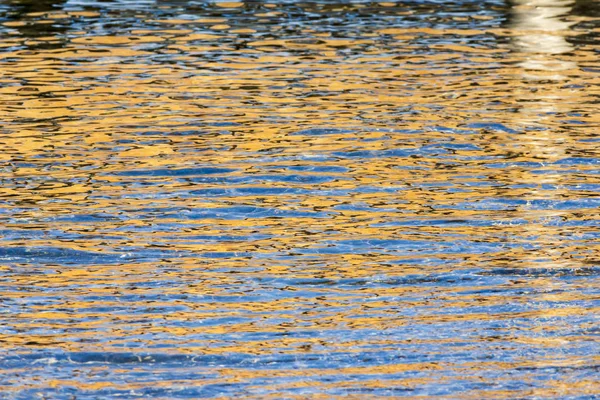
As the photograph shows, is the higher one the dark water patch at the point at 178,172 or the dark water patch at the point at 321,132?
the dark water patch at the point at 178,172

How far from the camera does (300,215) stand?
9.96 metres

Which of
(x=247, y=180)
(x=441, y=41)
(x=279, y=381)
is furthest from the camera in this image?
(x=441, y=41)

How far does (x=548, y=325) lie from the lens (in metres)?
7.61

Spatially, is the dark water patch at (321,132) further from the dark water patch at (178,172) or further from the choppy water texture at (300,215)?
the dark water patch at (178,172)

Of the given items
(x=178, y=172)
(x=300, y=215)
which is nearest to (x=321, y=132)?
(x=178, y=172)

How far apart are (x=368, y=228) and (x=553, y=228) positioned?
1.34m

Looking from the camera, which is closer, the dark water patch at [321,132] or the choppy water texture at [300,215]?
the choppy water texture at [300,215]

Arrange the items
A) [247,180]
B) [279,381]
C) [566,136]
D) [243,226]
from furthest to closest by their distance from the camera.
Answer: [566,136]
[247,180]
[243,226]
[279,381]

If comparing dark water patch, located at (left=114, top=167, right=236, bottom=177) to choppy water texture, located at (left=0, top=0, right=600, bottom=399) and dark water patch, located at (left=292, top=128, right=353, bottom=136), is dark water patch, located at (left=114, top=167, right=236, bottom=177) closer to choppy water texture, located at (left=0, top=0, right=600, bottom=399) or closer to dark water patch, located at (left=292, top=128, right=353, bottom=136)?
choppy water texture, located at (left=0, top=0, right=600, bottom=399)

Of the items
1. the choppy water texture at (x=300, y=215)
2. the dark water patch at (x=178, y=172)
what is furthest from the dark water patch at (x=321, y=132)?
the dark water patch at (x=178, y=172)

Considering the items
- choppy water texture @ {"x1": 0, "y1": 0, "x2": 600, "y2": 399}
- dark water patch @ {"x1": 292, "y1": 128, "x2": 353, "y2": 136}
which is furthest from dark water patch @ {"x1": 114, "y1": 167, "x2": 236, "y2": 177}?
dark water patch @ {"x1": 292, "y1": 128, "x2": 353, "y2": 136}

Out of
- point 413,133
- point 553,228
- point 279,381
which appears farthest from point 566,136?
point 279,381

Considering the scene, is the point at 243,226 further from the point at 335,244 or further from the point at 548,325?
the point at 548,325

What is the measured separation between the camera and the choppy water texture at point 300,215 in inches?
281
